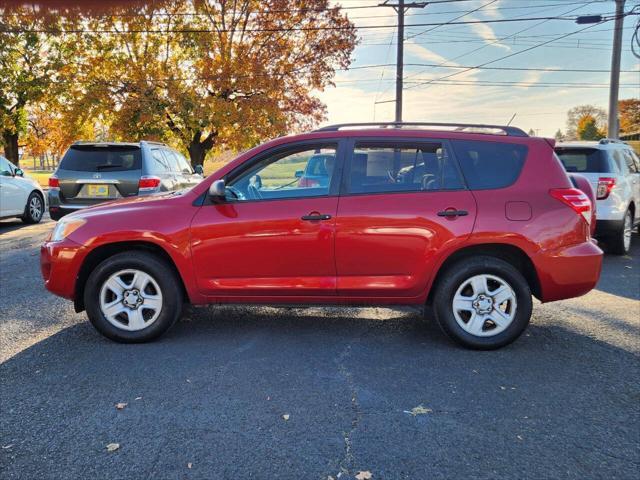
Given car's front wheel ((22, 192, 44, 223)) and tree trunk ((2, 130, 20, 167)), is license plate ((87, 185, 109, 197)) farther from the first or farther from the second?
tree trunk ((2, 130, 20, 167))

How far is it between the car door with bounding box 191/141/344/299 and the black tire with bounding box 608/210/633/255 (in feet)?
19.8

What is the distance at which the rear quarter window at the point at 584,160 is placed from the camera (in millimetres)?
7844

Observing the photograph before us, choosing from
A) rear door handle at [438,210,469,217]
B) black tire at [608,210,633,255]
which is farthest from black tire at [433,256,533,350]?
black tire at [608,210,633,255]

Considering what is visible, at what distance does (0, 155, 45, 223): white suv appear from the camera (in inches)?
442

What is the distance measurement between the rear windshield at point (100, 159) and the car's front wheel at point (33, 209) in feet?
13.2

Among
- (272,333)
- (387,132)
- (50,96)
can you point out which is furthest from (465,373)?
(50,96)

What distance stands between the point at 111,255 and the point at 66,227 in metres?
0.44

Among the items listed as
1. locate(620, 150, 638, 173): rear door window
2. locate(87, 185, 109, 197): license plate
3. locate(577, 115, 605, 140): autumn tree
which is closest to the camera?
locate(620, 150, 638, 173): rear door window

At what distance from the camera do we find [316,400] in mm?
3248

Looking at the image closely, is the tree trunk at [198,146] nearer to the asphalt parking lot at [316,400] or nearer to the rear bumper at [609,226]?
the rear bumper at [609,226]

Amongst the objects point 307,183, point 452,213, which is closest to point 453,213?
point 452,213

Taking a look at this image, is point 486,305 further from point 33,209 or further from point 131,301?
point 33,209

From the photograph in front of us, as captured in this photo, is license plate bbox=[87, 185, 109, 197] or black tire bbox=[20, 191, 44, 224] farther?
black tire bbox=[20, 191, 44, 224]

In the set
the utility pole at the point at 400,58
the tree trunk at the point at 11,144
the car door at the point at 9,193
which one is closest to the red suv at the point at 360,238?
the car door at the point at 9,193
